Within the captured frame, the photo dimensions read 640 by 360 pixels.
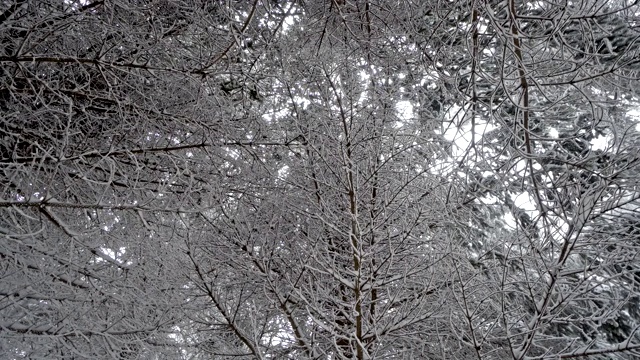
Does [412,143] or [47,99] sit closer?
[47,99]

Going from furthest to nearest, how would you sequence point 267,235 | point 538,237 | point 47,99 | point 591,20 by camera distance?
point 267,235 → point 47,99 → point 538,237 → point 591,20

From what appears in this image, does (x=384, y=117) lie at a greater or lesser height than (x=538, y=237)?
greater

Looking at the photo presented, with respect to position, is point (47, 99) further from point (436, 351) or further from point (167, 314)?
point (436, 351)

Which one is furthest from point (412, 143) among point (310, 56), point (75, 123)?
point (75, 123)

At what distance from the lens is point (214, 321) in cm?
425

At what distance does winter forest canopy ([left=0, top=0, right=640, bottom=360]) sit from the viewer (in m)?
2.64

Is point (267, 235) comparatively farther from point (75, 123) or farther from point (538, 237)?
point (538, 237)

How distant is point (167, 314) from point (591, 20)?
352 cm

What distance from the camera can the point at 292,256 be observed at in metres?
4.63

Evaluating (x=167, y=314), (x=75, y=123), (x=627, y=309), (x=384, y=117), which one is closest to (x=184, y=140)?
(x=75, y=123)

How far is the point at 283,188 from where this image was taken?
14.9 ft

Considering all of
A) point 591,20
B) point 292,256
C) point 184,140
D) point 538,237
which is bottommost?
point 538,237

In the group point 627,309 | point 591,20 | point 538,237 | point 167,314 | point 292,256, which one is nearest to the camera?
point 591,20

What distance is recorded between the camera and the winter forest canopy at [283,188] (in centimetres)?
264
